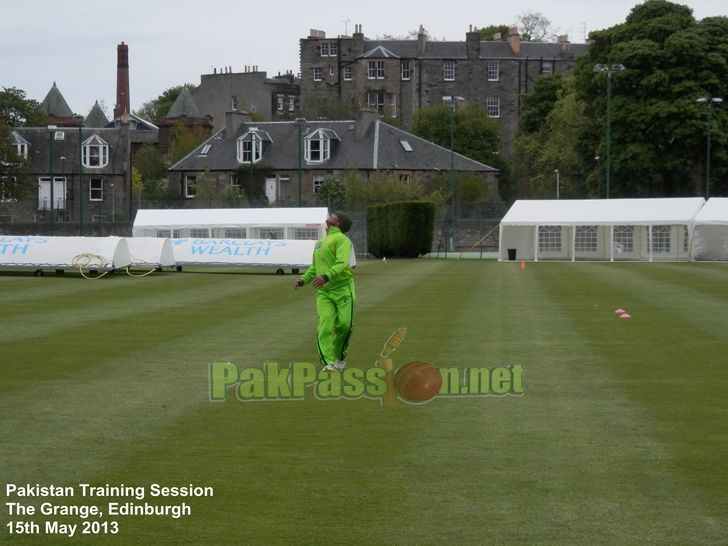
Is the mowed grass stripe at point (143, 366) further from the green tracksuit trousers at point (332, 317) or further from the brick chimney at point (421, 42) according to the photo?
the brick chimney at point (421, 42)

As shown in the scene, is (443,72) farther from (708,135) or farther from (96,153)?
(708,135)

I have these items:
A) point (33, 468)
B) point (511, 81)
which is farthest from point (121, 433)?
point (511, 81)

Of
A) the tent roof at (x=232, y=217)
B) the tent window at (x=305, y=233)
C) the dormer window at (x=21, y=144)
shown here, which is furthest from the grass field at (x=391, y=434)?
the dormer window at (x=21, y=144)

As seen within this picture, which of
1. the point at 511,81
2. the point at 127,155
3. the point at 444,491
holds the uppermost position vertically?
the point at 511,81

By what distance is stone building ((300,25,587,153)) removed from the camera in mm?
129625

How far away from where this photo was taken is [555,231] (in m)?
60.2

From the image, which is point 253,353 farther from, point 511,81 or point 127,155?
point 511,81

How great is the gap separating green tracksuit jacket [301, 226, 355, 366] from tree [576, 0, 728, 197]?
200ft

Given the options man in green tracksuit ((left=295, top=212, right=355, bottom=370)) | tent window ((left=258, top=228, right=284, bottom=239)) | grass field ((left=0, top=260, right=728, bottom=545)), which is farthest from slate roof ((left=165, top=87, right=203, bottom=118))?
man in green tracksuit ((left=295, top=212, right=355, bottom=370))

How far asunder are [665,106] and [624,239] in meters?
16.5

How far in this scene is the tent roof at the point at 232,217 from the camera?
55041 millimetres

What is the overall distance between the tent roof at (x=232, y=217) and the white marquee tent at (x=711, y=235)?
52.0ft

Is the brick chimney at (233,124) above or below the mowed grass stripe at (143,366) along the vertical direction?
above

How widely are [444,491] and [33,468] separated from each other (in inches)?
115
